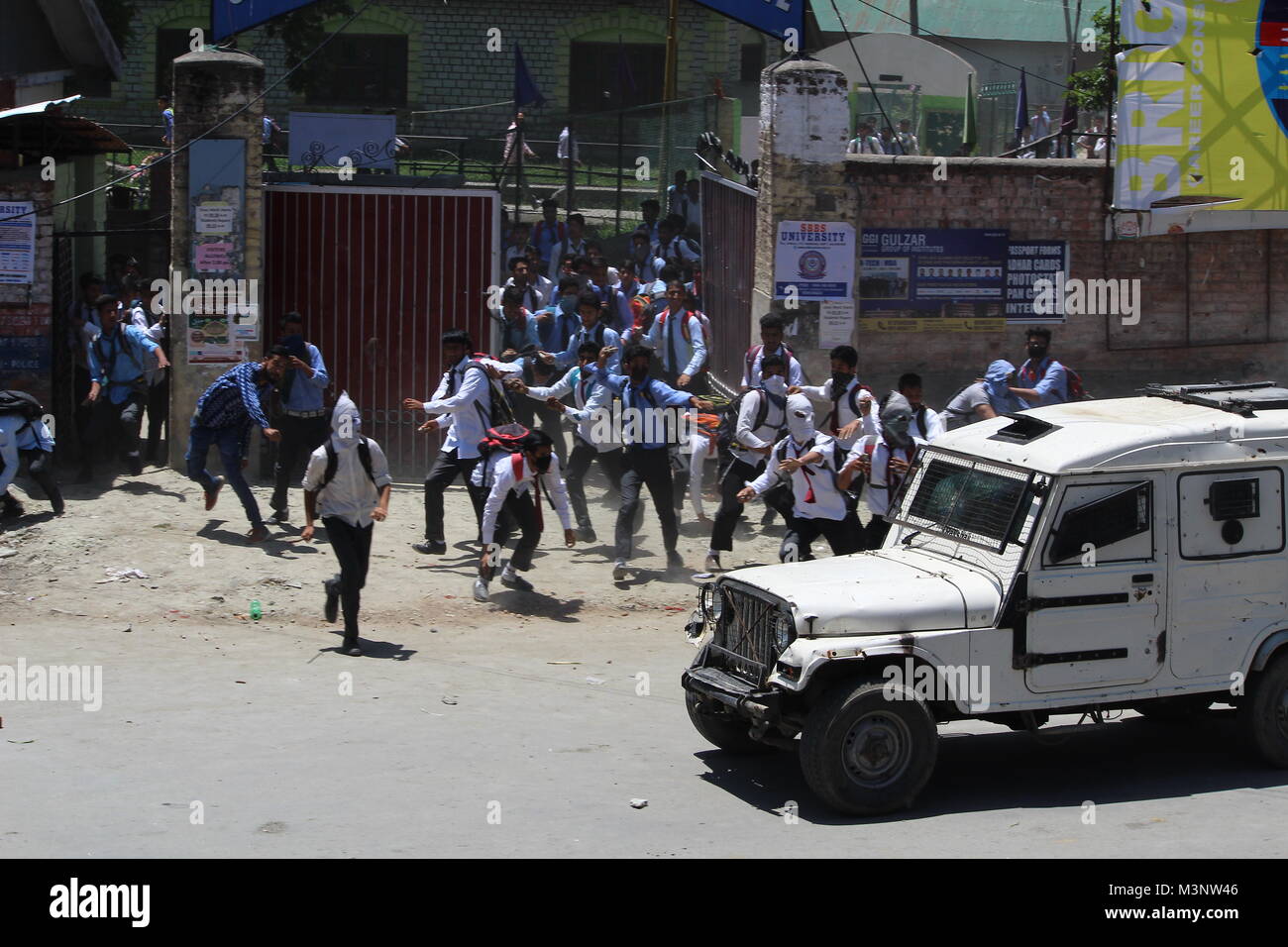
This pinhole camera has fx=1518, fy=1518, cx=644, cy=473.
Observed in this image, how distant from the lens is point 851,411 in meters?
11.1

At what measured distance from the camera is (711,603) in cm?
814

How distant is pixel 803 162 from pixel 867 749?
8632 millimetres

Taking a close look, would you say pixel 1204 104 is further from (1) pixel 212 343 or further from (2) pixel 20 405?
(2) pixel 20 405

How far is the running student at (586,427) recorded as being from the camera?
12445 mm

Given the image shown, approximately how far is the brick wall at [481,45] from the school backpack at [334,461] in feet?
86.6

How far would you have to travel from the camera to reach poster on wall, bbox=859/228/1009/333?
1515 cm

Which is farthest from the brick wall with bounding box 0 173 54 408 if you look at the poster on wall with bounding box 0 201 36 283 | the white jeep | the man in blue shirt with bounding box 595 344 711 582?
the white jeep

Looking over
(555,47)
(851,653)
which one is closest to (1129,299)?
(851,653)

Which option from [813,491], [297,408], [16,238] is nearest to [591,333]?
[297,408]

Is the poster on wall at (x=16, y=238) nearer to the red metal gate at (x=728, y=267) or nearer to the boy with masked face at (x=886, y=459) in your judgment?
the red metal gate at (x=728, y=267)

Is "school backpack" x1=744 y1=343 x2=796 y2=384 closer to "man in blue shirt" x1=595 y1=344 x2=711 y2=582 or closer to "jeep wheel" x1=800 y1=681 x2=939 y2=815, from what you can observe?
"man in blue shirt" x1=595 y1=344 x2=711 y2=582

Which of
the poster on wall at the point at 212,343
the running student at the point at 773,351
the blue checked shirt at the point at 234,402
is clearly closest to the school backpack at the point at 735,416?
the running student at the point at 773,351

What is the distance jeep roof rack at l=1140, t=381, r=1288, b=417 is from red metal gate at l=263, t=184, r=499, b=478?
7.77 m

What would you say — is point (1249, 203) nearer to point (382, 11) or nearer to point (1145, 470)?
point (1145, 470)
